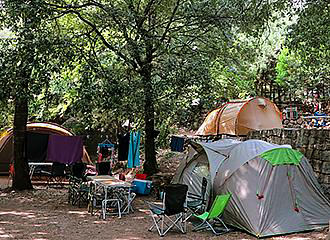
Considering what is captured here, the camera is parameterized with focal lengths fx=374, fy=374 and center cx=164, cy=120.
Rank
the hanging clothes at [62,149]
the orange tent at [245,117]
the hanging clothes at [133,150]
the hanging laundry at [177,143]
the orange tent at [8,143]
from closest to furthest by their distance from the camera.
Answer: the hanging clothes at [133,150], the hanging clothes at [62,149], the orange tent at [245,117], the hanging laundry at [177,143], the orange tent at [8,143]

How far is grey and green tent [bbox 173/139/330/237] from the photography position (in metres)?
5.70

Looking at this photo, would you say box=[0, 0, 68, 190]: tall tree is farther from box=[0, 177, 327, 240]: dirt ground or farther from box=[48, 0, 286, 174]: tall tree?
box=[0, 177, 327, 240]: dirt ground

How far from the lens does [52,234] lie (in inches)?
213

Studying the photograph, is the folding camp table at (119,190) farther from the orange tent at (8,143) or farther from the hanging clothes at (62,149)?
the orange tent at (8,143)

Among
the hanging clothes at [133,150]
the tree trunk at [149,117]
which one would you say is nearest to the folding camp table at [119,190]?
the tree trunk at [149,117]

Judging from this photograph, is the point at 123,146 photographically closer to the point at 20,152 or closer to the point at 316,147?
the point at 20,152

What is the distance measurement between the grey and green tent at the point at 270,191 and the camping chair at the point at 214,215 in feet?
0.54

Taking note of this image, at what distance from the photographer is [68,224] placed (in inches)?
238

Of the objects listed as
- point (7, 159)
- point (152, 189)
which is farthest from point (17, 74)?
point (7, 159)

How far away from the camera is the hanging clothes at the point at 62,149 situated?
10.1m

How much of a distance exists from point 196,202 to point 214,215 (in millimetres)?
839

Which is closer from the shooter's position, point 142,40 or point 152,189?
point 142,40

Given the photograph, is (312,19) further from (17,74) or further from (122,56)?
(17,74)

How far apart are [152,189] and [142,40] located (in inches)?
140
